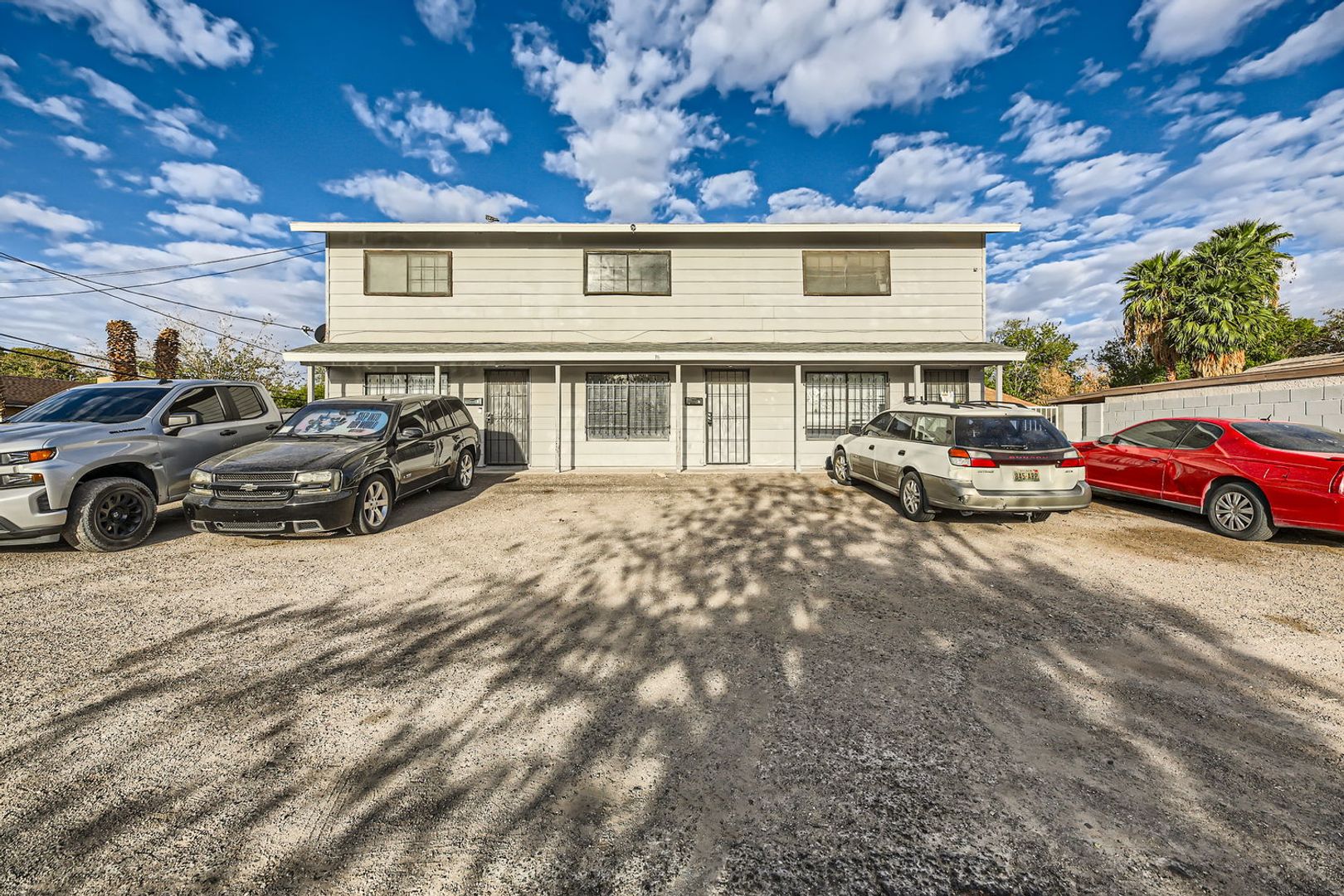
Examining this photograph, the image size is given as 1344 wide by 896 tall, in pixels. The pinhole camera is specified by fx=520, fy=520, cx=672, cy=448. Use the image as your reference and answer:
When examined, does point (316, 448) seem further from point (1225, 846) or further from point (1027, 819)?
point (1225, 846)

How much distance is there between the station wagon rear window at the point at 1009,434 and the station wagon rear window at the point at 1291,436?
2023 mm

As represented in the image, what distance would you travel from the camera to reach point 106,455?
5.48m

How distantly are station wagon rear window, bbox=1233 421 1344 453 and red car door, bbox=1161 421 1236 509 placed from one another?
0.89 feet

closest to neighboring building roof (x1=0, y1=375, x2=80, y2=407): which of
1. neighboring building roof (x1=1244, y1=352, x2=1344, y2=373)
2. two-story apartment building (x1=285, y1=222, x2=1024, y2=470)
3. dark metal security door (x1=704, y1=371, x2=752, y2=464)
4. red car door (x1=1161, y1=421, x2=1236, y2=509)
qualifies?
two-story apartment building (x1=285, y1=222, x2=1024, y2=470)

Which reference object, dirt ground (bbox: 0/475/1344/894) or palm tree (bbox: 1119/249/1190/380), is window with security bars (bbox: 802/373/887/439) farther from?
palm tree (bbox: 1119/249/1190/380)

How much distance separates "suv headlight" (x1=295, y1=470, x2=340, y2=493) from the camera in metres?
5.50

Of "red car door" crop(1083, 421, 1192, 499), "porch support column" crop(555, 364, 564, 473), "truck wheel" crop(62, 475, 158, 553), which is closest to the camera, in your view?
"truck wheel" crop(62, 475, 158, 553)

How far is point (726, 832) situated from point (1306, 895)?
1.84m

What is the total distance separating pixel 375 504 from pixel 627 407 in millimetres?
6406

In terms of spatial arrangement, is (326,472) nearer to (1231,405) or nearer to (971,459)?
(971,459)

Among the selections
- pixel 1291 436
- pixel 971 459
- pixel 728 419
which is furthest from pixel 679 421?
pixel 1291 436

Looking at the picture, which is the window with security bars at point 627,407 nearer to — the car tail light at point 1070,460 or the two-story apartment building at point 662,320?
the two-story apartment building at point 662,320

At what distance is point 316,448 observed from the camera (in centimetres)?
608

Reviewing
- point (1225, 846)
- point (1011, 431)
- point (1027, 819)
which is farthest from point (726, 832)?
point (1011, 431)
